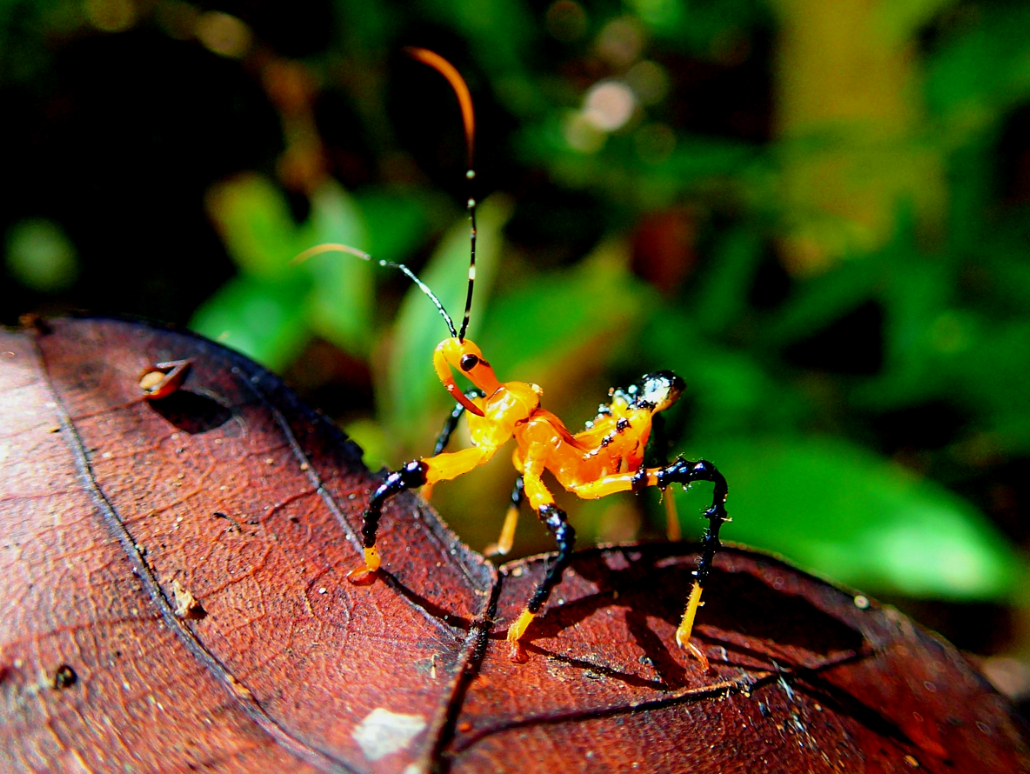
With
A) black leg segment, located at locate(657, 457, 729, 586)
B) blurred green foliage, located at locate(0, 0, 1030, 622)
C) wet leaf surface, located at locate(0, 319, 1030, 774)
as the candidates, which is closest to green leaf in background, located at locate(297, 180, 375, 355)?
blurred green foliage, located at locate(0, 0, 1030, 622)

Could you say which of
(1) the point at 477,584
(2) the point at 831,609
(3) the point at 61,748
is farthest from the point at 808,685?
(3) the point at 61,748

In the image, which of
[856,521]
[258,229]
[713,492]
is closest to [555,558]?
[713,492]

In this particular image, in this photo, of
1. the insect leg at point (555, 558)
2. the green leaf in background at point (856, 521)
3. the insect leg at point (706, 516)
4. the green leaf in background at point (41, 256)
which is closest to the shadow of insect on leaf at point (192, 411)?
the insect leg at point (555, 558)

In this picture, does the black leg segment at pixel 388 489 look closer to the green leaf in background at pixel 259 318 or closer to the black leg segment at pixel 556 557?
the black leg segment at pixel 556 557

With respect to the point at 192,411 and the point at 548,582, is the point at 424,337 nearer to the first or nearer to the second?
the point at 192,411

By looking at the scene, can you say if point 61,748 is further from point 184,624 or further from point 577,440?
point 577,440
